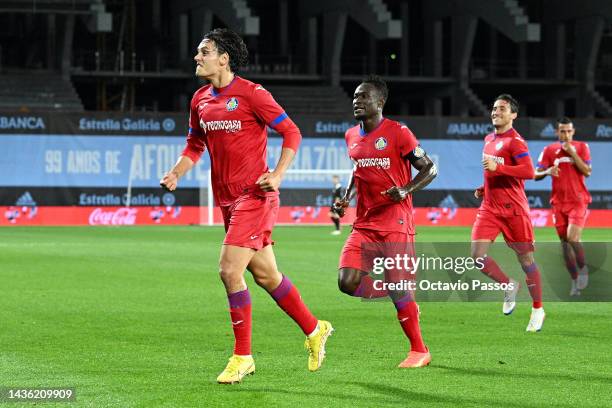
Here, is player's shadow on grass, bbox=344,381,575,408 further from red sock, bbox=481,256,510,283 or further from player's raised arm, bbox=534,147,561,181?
player's raised arm, bbox=534,147,561,181

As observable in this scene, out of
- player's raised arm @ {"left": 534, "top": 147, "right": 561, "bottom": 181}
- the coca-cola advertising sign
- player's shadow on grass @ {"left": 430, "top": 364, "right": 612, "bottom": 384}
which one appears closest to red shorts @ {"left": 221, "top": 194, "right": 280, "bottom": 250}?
player's shadow on grass @ {"left": 430, "top": 364, "right": 612, "bottom": 384}

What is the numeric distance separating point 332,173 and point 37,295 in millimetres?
24316

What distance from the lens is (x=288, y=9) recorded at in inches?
2409

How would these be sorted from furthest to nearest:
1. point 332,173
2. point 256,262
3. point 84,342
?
1. point 332,173
2. point 84,342
3. point 256,262

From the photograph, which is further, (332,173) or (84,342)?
(332,173)

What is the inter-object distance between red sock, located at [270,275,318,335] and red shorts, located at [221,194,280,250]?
34 cm

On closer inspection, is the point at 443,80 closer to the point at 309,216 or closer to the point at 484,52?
the point at 484,52

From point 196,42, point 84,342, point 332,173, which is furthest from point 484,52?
point 84,342

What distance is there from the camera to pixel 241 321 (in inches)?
344

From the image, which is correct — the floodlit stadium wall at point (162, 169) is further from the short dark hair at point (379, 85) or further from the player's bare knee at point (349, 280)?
the player's bare knee at point (349, 280)

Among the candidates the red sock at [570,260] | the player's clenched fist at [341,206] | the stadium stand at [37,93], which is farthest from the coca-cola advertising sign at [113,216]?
the player's clenched fist at [341,206]

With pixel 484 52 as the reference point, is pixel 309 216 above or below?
below

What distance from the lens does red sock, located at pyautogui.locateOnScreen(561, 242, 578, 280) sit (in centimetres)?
1616

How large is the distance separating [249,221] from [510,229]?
15.8 ft
